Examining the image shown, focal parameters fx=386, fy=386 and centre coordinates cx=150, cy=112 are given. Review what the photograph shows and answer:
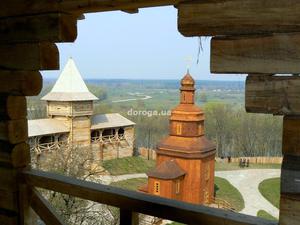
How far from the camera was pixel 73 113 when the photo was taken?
91.0ft

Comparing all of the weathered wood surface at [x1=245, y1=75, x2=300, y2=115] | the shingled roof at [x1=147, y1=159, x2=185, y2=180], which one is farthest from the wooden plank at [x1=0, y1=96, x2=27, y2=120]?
the shingled roof at [x1=147, y1=159, x2=185, y2=180]

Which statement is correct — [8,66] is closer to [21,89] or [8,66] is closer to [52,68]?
[21,89]

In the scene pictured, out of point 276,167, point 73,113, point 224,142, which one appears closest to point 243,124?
point 224,142

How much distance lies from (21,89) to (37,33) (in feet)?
1.69

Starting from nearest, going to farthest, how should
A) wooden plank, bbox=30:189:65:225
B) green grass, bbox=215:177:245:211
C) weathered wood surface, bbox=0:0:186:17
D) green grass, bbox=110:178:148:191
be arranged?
weathered wood surface, bbox=0:0:186:17, wooden plank, bbox=30:189:65:225, green grass, bbox=215:177:245:211, green grass, bbox=110:178:148:191

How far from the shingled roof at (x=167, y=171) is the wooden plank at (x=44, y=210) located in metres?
16.1

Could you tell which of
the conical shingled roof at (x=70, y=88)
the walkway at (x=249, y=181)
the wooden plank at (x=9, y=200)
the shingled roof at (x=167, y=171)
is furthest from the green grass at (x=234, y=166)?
the wooden plank at (x=9, y=200)

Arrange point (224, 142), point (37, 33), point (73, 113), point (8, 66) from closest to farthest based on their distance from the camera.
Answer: point (37, 33), point (8, 66), point (73, 113), point (224, 142)

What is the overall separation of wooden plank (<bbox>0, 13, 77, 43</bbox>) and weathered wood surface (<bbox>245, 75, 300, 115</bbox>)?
64.1 inches

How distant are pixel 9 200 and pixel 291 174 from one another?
2496mm

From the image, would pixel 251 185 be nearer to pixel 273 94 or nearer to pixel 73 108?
pixel 73 108

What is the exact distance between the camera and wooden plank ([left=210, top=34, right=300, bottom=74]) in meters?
1.99

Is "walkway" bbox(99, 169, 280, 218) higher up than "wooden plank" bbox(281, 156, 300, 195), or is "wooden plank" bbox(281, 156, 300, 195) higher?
"wooden plank" bbox(281, 156, 300, 195)

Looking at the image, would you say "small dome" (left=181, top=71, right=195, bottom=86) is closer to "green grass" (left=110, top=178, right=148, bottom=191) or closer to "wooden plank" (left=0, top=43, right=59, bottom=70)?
"green grass" (left=110, top=178, right=148, bottom=191)
